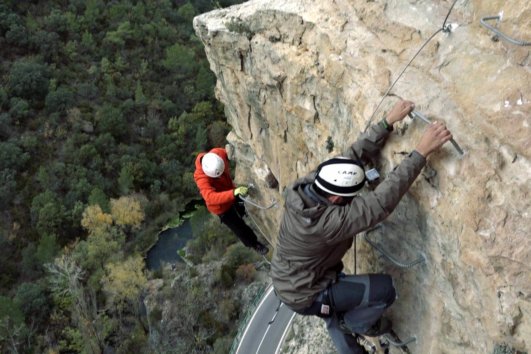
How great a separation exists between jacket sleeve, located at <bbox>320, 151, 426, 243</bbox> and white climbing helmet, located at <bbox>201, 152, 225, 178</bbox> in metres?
3.31

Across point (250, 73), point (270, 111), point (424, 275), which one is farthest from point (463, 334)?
point (250, 73)

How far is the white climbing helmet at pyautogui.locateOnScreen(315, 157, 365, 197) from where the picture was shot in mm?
4211

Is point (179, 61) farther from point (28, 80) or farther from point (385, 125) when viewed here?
point (385, 125)

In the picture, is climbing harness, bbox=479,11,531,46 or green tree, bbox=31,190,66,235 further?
green tree, bbox=31,190,66,235

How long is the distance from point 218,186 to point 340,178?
3668 mm

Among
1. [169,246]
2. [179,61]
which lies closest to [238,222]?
[169,246]

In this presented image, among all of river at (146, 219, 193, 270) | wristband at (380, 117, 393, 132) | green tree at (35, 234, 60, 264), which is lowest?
river at (146, 219, 193, 270)

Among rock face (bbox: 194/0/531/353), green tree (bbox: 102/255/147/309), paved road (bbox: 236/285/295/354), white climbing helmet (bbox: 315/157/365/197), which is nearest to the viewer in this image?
rock face (bbox: 194/0/531/353)

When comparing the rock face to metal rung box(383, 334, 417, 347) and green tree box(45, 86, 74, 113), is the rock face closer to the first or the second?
metal rung box(383, 334, 417, 347)

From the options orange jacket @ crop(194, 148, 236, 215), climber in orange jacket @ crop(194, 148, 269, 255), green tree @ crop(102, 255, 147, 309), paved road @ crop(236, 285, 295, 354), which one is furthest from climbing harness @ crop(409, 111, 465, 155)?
green tree @ crop(102, 255, 147, 309)

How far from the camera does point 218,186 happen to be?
765cm

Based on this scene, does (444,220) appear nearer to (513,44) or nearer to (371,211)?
(371,211)

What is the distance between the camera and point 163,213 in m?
37.6

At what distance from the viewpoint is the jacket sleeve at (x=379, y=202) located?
13.3ft
